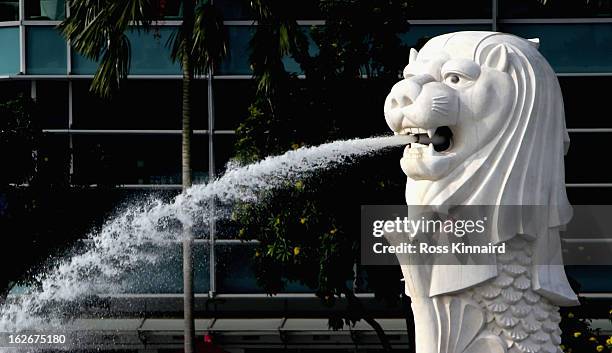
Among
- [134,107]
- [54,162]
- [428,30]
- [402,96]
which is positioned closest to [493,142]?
[402,96]

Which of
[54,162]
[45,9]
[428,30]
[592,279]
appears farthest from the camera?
[45,9]

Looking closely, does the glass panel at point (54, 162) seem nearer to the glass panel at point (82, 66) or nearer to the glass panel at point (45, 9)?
the glass panel at point (82, 66)

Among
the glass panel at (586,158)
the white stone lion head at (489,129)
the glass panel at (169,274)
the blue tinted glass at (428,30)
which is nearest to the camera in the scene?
the white stone lion head at (489,129)

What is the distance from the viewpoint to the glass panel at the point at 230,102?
1866cm

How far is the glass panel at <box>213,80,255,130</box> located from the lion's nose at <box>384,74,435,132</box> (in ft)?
34.6

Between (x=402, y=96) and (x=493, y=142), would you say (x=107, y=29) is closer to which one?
(x=402, y=96)

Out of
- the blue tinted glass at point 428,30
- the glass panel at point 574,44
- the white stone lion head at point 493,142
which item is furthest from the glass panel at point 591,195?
the white stone lion head at point 493,142

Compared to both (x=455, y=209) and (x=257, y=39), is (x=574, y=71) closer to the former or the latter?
(x=257, y=39)

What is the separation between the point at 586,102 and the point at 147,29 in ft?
21.9

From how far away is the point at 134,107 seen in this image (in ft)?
61.8

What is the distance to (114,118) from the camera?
61.7 feet

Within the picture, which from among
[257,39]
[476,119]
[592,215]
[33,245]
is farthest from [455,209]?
[592,215]

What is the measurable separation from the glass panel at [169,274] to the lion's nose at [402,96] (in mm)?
8371

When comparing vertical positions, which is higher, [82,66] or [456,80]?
[456,80]
